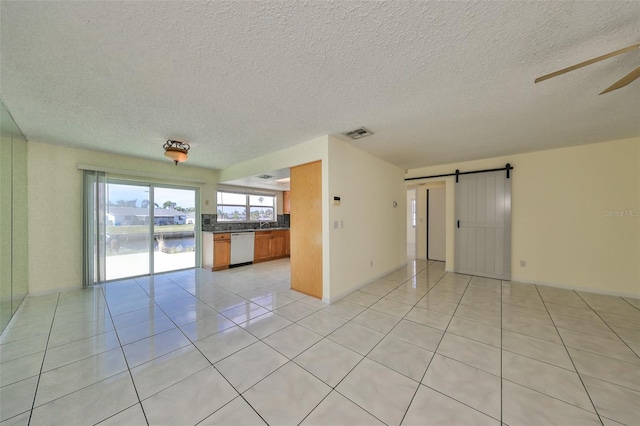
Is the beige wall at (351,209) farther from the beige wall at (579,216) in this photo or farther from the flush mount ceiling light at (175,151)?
the beige wall at (579,216)

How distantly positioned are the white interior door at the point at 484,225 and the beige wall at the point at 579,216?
0.16 m

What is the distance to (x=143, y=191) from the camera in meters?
4.63

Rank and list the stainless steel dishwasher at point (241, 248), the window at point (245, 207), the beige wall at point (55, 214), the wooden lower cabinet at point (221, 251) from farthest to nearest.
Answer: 1. the window at point (245, 207)
2. the stainless steel dishwasher at point (241, 248)
3. the wooden lower cabinet at point (221, 251)
4. the beige wall at point (55, 214)

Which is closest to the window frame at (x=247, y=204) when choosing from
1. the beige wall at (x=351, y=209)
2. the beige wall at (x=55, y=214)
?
the beige wall at (x=351, y=209)

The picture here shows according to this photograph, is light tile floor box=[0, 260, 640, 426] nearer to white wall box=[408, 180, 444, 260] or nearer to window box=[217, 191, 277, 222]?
white wall box=[408, 180, 444, 260]

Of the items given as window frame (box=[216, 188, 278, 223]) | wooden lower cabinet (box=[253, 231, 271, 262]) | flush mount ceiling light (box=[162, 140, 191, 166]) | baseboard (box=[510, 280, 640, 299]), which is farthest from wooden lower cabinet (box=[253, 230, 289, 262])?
baseboard (box=[510, 280, 640, 299])

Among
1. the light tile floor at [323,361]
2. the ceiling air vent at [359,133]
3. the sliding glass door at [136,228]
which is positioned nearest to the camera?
the light tile floor at [323,361]

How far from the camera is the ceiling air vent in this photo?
3006 millimetres

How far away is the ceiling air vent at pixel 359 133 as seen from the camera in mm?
3006

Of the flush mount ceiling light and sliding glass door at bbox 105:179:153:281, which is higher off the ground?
the flush mount ceiling light

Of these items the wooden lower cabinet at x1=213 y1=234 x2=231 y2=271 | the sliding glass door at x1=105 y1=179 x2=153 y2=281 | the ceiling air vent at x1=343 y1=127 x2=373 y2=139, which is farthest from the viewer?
the wooden lower cabinet at x1=213 y1=234 x2=231 y2=271

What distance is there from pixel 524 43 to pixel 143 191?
19.9 feet

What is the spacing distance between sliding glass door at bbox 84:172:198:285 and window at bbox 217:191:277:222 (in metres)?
0.84

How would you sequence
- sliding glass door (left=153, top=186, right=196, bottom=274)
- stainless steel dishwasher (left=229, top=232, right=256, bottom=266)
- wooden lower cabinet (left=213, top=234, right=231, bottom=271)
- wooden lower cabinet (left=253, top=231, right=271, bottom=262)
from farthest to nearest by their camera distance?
1. wooden lower cabinet (left=253, top=231, right=271, bottom=262)
2. stainless steel dishwasher (left=229, top=232, right=256, bottom=266)
3. wooden lower cabinet (left=213, top=234, right=231, bottom=271)
4. sliding glass door (left=153, top=186, right=196, bottom=274)
